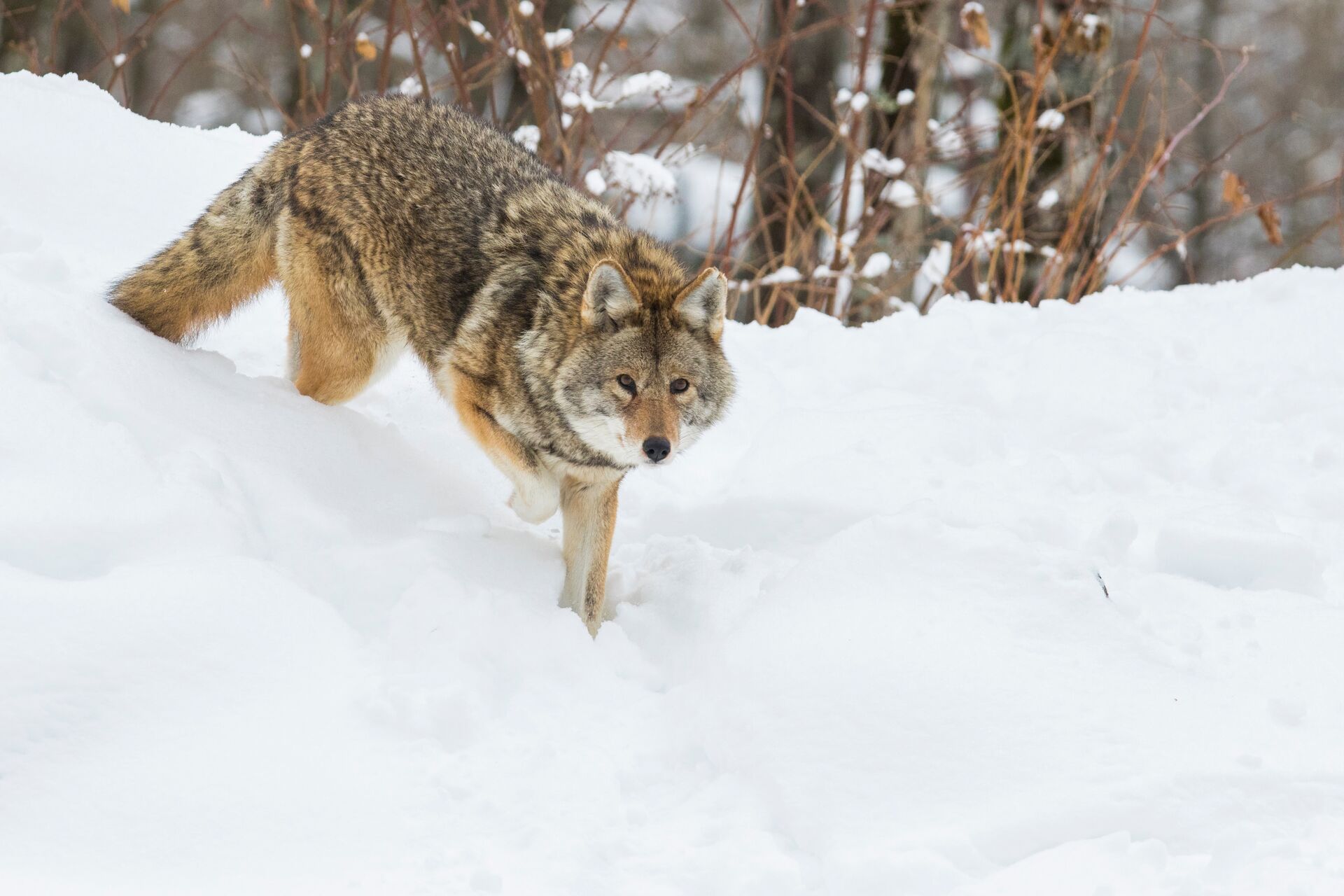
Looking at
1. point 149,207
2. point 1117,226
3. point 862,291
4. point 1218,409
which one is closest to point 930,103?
point 862,291

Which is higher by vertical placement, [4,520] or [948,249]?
[4,520]

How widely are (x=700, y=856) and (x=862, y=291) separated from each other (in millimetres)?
7275

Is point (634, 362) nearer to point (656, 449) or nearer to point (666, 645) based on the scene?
point (656, 449)

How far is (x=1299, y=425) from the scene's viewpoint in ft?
18.0

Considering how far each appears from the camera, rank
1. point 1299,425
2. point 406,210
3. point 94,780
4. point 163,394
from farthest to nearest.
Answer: point 1299,425
point 406,210
point 163,394
point 94,780

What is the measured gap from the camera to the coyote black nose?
4223 millimetres

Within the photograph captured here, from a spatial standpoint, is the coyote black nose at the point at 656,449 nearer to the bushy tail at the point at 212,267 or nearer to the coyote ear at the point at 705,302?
the coyote ear at the point at 705,302

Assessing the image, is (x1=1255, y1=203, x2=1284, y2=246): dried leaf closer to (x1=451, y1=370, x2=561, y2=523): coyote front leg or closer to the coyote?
the coyote

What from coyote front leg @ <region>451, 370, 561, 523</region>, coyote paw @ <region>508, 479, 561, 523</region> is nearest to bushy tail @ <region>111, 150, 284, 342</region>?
coyote front leg @ <region>451, 370, 561, 523</region>

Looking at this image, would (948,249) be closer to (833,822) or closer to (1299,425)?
(1299,425)

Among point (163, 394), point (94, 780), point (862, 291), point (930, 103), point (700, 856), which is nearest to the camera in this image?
point (94, 780)

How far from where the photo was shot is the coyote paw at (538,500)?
189 inches

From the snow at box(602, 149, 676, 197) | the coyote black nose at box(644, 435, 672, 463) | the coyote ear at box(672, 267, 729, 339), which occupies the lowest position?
the snow at box(602, 149, 676, 197)

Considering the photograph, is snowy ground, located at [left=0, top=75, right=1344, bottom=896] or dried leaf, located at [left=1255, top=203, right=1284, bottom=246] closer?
snowy ground, located at [left=0, top=75, right=1344, bottom=896]
